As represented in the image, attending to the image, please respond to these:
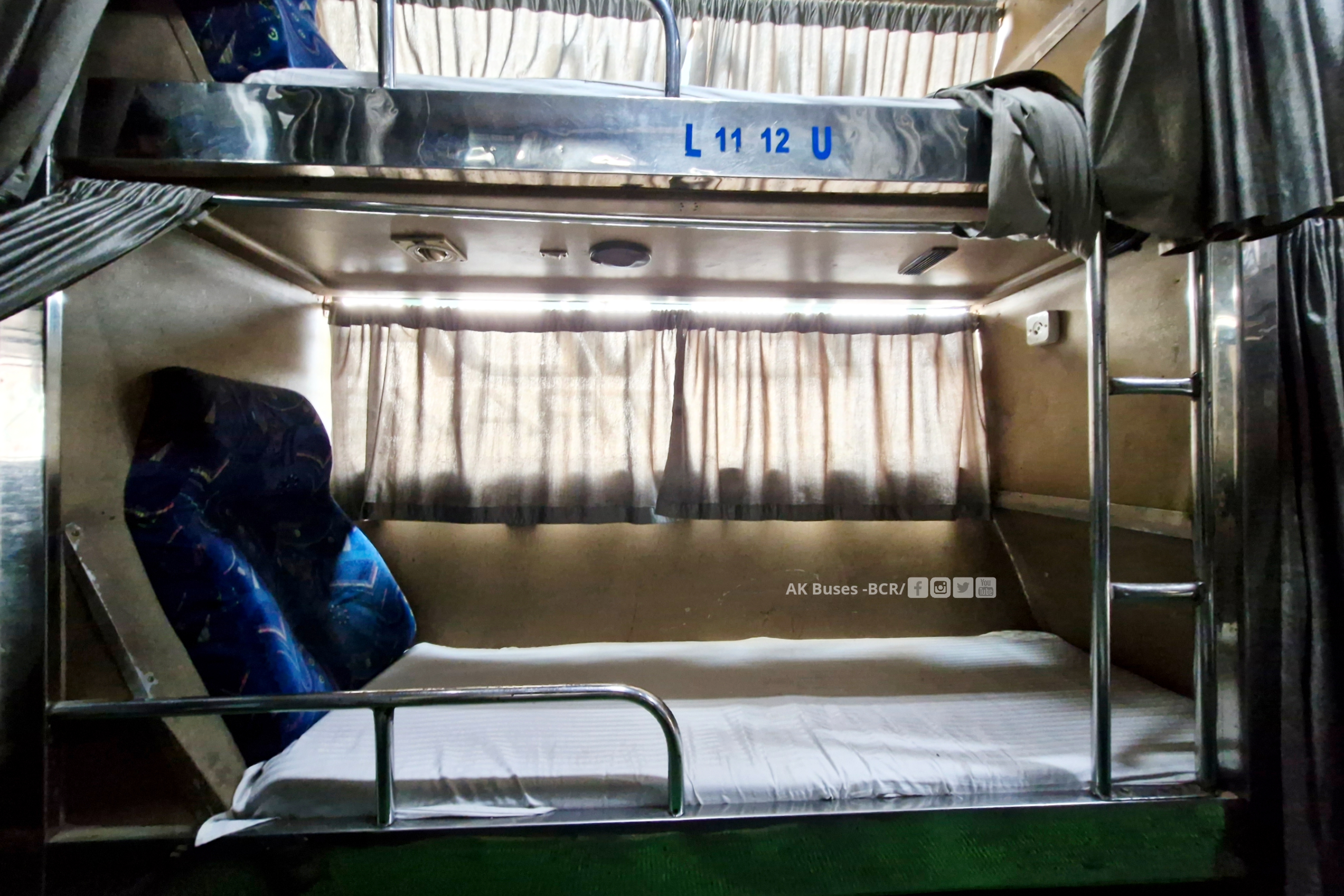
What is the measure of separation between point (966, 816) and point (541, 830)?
3.01 feet

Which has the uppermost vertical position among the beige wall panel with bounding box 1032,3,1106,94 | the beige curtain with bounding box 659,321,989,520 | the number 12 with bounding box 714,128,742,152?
the beige wall panel with bounding box 1032,3,1106,94

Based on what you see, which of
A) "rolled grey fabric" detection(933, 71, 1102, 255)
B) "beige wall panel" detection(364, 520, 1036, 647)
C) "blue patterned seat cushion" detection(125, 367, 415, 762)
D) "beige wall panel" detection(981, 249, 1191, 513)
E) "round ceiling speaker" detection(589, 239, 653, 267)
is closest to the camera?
"rolled grey fabric" detection(933, 71, 1102, 255)

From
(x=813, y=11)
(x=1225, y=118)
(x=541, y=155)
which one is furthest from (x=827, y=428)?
(x=813, y=11)

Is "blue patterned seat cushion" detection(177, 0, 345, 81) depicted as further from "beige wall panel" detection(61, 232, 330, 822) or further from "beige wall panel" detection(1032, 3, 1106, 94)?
"beige wall panel" detection(1032, 3, 1106, 94)

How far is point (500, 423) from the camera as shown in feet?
7.53

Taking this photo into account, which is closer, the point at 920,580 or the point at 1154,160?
the point at 1154,160

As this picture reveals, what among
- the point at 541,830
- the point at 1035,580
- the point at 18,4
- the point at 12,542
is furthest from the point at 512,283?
the point at 1035,580

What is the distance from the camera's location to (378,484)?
2.27m

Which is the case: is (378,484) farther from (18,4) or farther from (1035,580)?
(1035,580)

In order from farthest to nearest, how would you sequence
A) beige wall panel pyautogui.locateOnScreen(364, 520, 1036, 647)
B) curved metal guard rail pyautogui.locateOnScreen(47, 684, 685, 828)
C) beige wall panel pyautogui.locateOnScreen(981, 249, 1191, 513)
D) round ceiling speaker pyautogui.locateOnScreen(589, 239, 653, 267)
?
beige wall panel pyautogui.locateOnScreen(364, 520, 1036, 647) < round ceiling speaker pyautogui.locateOnScreen(589, 239, 653, 267) < beige wall panel pyautogui.locateOnScreen(981, 249, 1191, 513) < curved metal guard rail pyautogui.locateOnScreen(47, 684, 685, 828)

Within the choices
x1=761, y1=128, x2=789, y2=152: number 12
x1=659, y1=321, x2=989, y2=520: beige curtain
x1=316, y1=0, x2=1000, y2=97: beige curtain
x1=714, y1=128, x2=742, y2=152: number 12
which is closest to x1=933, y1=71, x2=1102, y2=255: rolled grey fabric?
x1=761, y1=128, x2=789, y2=152: number 12

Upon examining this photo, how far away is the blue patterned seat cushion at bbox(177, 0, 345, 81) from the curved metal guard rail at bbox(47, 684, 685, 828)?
4.42 ft

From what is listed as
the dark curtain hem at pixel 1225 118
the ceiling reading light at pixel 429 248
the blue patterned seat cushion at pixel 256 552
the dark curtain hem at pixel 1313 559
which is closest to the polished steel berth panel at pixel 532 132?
the dark curtain hem at pixel 1225 118

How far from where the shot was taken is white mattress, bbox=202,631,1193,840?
3.96 feet
